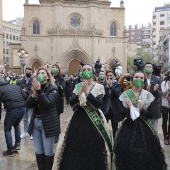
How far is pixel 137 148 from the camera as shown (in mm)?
3785

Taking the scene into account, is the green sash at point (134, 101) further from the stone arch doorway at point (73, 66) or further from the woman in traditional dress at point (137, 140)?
the stone arch doorway at point (73, 66)

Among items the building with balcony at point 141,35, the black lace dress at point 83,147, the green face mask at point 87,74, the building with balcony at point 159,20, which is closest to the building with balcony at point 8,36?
the building with balcony at point 159,20

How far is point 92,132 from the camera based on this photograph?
3.85m

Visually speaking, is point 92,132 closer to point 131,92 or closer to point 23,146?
point 131,92

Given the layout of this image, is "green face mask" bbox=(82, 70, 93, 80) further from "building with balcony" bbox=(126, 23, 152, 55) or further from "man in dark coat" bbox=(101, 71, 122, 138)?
"building with balcony" bbox=(126, 23, 152, 55)

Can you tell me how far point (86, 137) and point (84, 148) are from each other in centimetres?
17

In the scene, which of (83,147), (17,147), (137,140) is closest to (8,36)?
(17,147)

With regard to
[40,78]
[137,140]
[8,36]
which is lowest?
[137,140]

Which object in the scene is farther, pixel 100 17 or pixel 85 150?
pixel 100 17

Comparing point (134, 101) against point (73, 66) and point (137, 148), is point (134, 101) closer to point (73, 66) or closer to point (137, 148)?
point (137, 148)

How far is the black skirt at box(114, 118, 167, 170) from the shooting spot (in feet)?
12.3

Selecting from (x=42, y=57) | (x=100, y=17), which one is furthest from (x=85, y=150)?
(x=100, y=17)

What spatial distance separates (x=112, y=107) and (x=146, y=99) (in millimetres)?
1922

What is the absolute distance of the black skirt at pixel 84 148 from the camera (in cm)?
378
